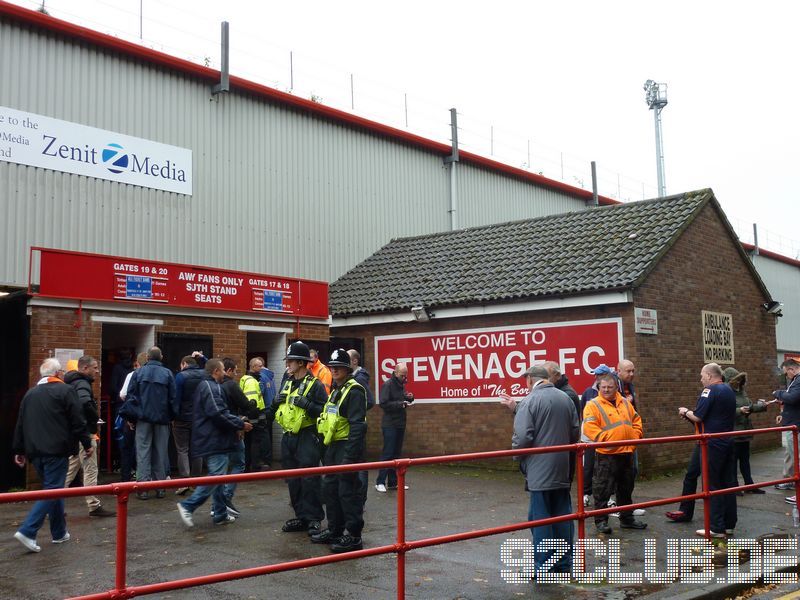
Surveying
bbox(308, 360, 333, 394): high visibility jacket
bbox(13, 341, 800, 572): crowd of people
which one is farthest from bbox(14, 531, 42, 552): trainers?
bbox(308, 360, 333, 394): high visibility jacket

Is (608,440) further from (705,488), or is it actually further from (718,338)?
(718,338)

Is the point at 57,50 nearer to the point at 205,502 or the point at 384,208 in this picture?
the point at 384,208

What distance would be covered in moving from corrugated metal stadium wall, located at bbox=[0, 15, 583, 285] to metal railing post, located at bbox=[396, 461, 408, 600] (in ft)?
36.6

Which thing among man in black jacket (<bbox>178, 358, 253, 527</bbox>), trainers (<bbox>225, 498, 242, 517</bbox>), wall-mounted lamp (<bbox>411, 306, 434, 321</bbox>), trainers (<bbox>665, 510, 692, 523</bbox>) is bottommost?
trainers (<bbox>665, 510, 692, 523</bbox>)

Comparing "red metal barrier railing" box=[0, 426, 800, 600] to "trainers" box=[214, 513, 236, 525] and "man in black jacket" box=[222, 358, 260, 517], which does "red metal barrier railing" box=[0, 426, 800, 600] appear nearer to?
"trainers" box=[214, 513, 236, 525]

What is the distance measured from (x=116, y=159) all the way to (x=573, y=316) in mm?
9263

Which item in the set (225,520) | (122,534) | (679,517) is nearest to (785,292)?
(679,517)

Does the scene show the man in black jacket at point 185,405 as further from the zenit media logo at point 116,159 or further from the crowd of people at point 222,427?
the zenit media logo at point 116,159

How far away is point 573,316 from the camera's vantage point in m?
14.4

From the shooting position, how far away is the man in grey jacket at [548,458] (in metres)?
6.97

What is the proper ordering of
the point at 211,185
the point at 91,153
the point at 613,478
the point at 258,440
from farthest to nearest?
the point at 211,185
the point at 91,153
the point at 258,440
the point at 613,478

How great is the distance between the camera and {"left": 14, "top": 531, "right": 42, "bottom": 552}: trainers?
459 cm

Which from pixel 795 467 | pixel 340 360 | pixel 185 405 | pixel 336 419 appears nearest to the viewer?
pixel 336 419

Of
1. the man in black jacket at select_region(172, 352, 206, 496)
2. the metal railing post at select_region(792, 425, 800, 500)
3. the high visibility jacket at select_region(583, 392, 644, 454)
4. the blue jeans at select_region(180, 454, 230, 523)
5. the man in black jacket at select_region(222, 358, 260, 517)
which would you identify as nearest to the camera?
the blue jeans at select_region(180, 454, 230, 523)
